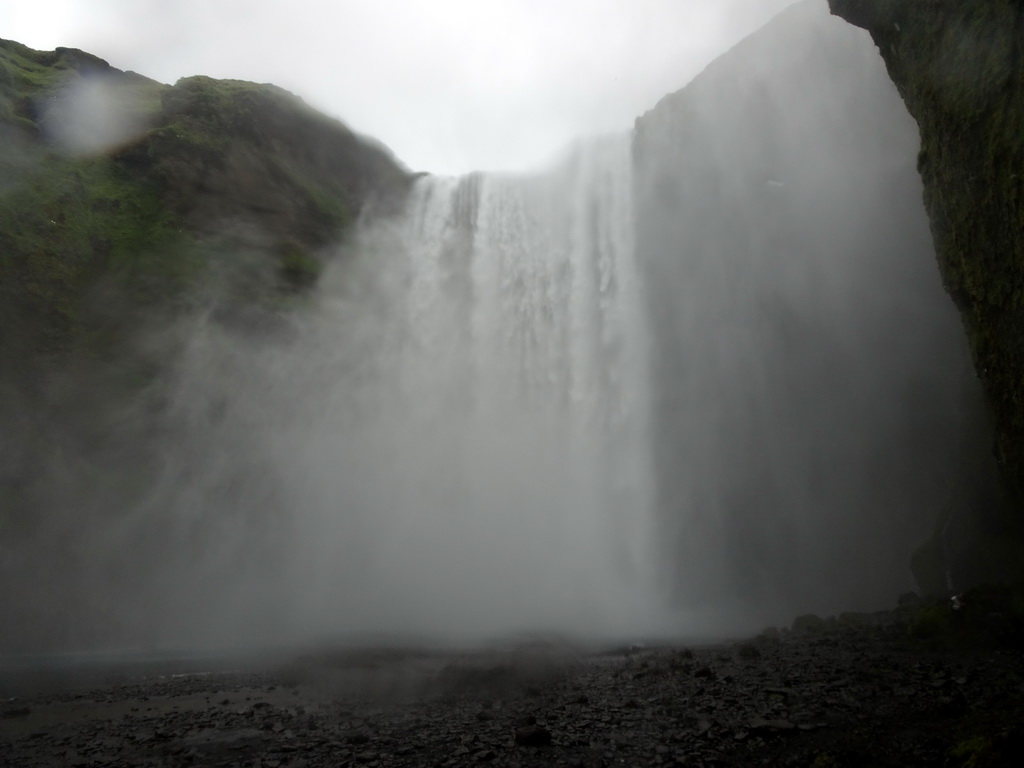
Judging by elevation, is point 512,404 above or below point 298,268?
below

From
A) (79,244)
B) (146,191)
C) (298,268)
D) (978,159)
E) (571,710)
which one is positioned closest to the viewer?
(571,710)

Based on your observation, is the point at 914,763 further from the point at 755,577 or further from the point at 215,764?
the point at 755,577

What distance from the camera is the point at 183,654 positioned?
14.8 metres

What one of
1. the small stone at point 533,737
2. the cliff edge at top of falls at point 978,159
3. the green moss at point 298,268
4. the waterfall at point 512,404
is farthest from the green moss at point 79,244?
the cliff edge at top of falls at point 978,159

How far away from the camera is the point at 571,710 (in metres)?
7.86

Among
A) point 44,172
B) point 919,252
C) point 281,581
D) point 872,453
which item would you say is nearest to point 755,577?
point 872,453

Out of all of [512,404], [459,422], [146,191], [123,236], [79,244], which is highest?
[146,191]

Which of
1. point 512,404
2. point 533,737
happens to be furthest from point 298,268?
point 533,737

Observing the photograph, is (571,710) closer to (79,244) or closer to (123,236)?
(79,244)

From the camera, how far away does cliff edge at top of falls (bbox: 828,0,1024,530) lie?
31.9 feet

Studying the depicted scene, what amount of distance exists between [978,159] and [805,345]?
37.4ft

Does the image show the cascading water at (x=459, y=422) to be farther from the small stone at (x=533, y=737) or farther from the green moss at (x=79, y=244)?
the small stone at (x=533, y=737)

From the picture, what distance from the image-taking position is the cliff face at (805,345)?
65.6 ft

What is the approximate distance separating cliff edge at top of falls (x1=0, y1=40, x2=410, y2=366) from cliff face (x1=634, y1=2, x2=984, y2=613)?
13.7 meters
